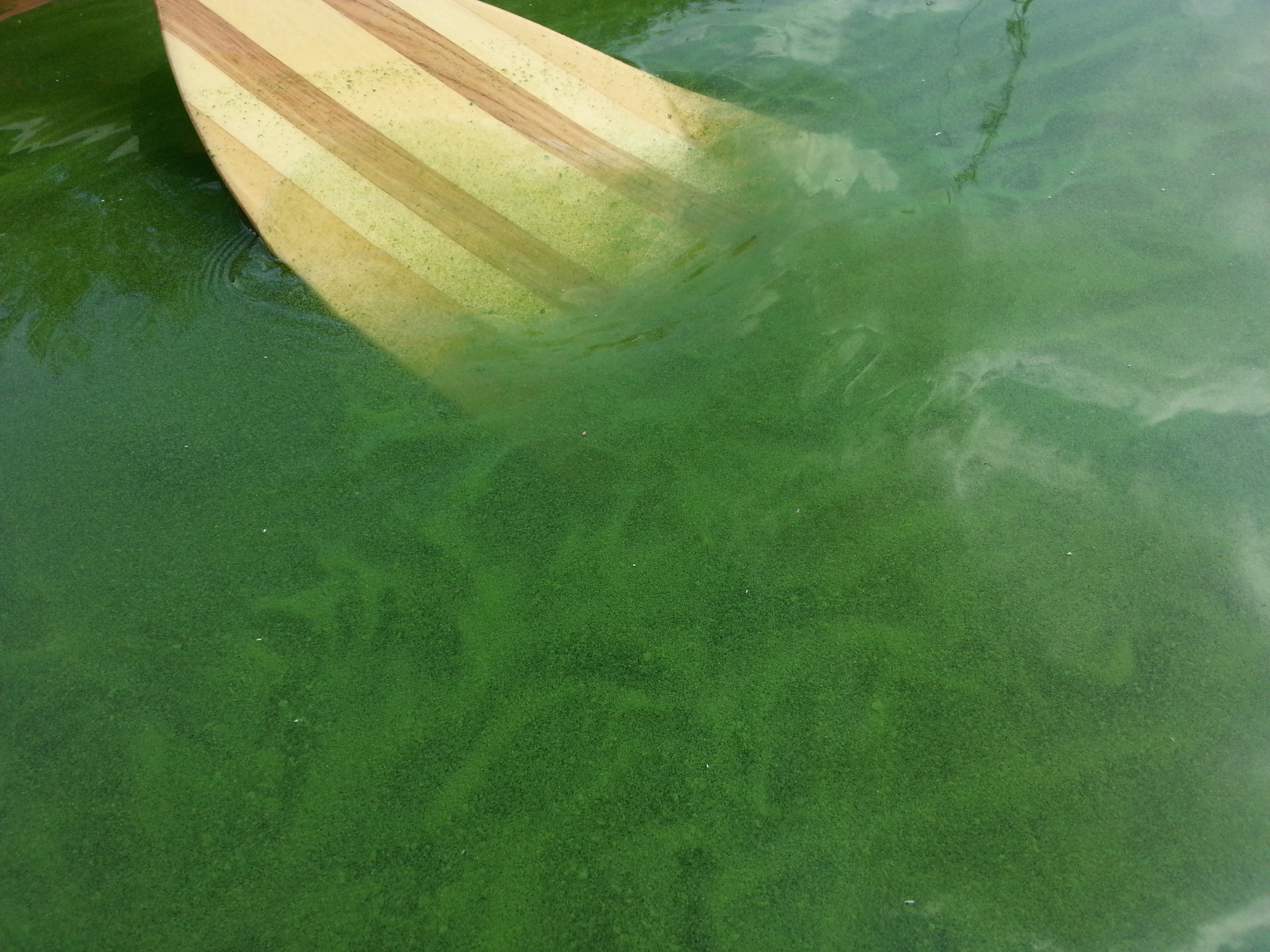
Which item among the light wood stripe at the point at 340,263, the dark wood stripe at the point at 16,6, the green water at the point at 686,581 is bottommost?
the green water at the point at 686,581

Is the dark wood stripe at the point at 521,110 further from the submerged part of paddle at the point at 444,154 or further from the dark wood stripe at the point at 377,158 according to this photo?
the dark wood stripe at the point at 377,158

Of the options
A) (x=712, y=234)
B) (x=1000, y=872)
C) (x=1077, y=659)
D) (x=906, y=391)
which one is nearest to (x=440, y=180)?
(x=712, y=234)

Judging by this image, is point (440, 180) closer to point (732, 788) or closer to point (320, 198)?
point (320, 198)

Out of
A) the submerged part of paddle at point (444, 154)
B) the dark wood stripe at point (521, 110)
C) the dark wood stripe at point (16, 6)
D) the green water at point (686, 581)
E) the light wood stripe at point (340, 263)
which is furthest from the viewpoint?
the dark wood stripe at point (16, 6)

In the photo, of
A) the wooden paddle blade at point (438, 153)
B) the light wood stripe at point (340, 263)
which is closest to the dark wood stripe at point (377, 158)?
the wooden paddle blade at point (438, 153)

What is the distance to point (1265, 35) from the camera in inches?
181

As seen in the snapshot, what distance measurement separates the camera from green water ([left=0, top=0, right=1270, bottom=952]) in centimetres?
231

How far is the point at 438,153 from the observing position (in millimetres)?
4078

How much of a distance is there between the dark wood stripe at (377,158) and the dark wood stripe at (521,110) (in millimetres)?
407

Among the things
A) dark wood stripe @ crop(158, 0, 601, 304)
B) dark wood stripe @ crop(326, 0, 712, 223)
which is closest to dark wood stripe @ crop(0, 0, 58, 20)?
dark wood stripe @ crop(158, 0, 601, 304)

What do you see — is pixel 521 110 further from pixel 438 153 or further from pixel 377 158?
pixel 377 158

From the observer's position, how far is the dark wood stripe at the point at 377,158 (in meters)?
3.74

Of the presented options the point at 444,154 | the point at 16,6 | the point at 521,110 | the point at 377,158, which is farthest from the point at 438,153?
the point at 16,6

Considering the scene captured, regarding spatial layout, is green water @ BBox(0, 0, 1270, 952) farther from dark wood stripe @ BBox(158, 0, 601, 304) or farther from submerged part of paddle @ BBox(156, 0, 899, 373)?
dark wood stripe @ BBox(158, 0, 601, 304)
